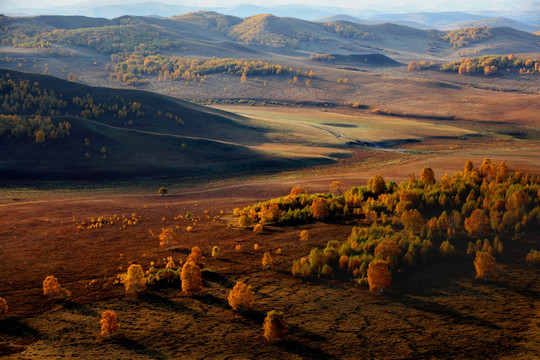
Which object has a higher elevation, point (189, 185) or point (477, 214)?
point (477, 214)

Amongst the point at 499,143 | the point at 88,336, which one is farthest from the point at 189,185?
the point at 499,143

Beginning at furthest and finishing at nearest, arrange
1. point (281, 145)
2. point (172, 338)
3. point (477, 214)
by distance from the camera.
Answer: point (281, 145)
point (477, 214)
point (172, 338)

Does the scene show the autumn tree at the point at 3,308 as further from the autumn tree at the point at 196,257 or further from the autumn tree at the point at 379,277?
the autumn tree at the point at 379,277

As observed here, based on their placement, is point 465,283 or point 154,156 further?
point 154,156

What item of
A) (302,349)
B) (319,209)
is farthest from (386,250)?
(302,349)

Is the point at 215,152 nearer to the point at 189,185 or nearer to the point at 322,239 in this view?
the point at 189,185
